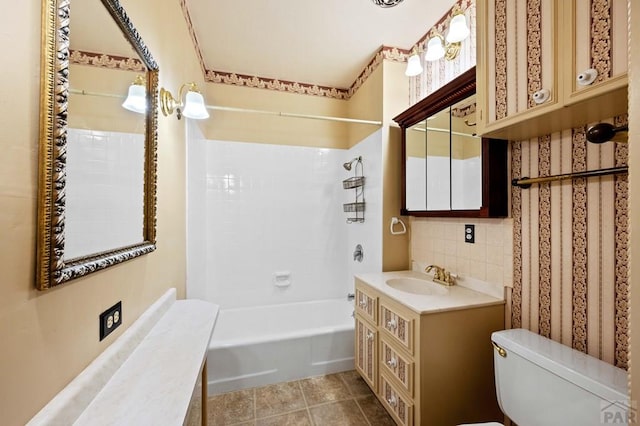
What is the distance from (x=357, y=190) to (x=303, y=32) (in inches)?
56.7

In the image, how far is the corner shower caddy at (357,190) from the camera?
263cm

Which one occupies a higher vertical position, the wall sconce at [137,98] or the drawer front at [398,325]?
the wall sconce at [137,98]

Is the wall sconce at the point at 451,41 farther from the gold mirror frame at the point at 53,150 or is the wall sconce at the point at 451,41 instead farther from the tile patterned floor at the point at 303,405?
the tile patterned floor at the point at 303,405

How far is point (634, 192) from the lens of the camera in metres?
0.54

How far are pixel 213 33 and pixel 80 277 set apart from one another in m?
2.12

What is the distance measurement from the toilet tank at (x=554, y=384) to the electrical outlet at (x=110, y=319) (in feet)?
5.20

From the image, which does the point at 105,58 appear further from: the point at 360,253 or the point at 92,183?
the point at 360,253

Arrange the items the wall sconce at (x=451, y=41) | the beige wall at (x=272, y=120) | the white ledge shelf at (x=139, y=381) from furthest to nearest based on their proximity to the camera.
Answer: the beige wall at (x=272, y=120) < the wall sconce at (x=451, y=41) < the white ledge shelf at (x=139, y=381)

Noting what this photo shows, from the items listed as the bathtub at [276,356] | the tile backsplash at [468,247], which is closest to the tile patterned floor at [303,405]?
the bathtub at [276,356]

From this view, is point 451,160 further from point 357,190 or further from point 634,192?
point 634,192

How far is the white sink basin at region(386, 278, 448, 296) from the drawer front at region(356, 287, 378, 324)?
0.18 metres

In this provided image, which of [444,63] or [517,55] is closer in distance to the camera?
[517,55]

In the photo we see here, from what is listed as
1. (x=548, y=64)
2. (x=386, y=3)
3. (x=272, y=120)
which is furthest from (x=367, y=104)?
(x=548, y=64)

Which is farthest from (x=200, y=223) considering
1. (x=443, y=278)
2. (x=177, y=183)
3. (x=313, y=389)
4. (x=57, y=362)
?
(x=443, y=278)
